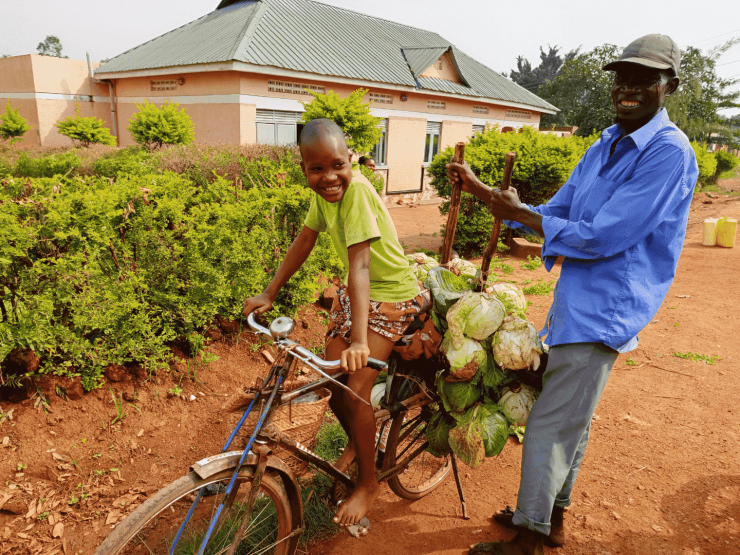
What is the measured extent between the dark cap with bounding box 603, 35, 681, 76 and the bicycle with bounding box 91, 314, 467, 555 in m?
1.64

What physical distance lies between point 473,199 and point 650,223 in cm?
710

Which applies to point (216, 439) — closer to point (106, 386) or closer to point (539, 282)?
point (106, 386)

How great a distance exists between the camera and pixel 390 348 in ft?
7.71

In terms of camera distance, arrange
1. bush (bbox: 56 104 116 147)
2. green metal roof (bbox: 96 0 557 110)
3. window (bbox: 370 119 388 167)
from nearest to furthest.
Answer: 1. green metal roof (bbox: 96 0 557 110)
2. bush (bbox: 56 104 116 147)
3. window (bbox: 370 119 388 167)

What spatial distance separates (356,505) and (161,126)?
11.8 meters

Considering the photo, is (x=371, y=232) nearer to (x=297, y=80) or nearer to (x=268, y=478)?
(x=268, y=478)

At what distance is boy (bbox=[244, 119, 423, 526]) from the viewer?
1.97 m

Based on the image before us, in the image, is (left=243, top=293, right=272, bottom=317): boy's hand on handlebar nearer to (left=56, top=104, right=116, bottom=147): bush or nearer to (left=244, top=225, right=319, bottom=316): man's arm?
(left=244, top=225, right=319, bottom=316): man's arm

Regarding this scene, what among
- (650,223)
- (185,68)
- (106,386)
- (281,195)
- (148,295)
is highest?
(185,68)

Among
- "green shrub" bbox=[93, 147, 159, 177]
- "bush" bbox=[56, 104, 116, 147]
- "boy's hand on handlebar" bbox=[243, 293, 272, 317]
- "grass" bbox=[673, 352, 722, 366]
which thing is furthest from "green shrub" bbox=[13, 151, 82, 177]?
"grass" bbox=[673, 352, 722, 366]

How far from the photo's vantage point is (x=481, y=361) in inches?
95.7

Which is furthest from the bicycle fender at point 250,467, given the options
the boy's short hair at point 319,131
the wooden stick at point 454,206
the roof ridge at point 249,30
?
the roof ridge at point 249,30

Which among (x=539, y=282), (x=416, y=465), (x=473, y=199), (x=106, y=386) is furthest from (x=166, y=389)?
(x=473, y=199)

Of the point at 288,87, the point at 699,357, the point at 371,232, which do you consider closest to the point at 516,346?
the point at 371,232
